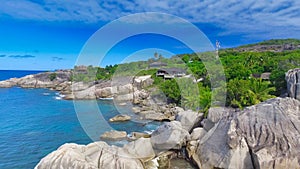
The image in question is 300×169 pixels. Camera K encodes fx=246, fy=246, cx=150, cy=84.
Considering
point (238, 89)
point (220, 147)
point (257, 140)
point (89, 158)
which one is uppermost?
point (238, 89)

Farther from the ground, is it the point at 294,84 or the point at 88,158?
the point at 294,84

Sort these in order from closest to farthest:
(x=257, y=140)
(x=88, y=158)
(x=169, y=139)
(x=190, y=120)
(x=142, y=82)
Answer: (x=88, y=158)
(x=257, y=140)
(x=169, y=139)
(x=190, y=120)
(x=142, y=82)

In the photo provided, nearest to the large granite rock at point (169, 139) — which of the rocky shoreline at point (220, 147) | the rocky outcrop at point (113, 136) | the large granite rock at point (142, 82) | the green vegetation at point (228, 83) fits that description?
the rocky shoreline at point (220, 147)

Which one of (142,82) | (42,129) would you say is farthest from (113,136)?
(142,82)

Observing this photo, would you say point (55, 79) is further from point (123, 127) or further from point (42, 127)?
point (123, 127)

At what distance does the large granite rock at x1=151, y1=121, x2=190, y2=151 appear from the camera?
13666 mm

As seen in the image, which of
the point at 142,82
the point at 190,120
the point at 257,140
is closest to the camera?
the point at 257,140

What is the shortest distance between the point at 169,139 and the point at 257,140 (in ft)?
14.7

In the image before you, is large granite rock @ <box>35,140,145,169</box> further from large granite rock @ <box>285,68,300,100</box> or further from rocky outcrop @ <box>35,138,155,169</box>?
large granite rock @ <box>285,68,300,100</box>

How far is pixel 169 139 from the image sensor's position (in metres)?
13.6

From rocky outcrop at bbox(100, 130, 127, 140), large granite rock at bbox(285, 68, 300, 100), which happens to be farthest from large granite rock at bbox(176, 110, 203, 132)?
large granite rock at bbox(285, 68, 300, 100)

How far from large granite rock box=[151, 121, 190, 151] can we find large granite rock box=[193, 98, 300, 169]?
1213mm

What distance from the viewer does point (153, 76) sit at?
40312 millimetres

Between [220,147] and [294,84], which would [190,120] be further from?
[294,84]
